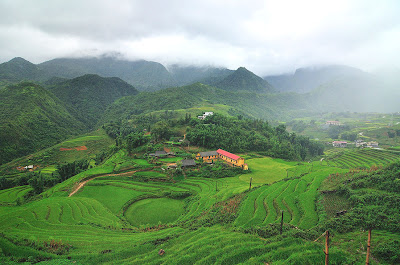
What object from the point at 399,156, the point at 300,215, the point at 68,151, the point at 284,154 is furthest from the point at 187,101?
the point at 300,215

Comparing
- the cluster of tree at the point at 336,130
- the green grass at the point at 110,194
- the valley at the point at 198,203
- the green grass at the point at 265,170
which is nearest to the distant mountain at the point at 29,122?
the valley at the point at 198,203

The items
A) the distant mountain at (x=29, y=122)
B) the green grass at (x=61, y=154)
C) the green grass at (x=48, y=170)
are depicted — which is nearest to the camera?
the green grass at (x=48, y=170)

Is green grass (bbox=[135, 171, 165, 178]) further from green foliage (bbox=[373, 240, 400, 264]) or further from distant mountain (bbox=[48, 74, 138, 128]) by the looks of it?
distant mountain (bbox=[48, 74, 138, 128])

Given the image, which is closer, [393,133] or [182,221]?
[182,221]

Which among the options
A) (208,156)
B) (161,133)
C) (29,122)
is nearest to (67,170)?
(161,133)

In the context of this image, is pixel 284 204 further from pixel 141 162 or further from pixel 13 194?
pixel 13 194

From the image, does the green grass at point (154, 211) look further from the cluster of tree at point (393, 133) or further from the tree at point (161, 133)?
the cluster of tree at point (393, 133)
